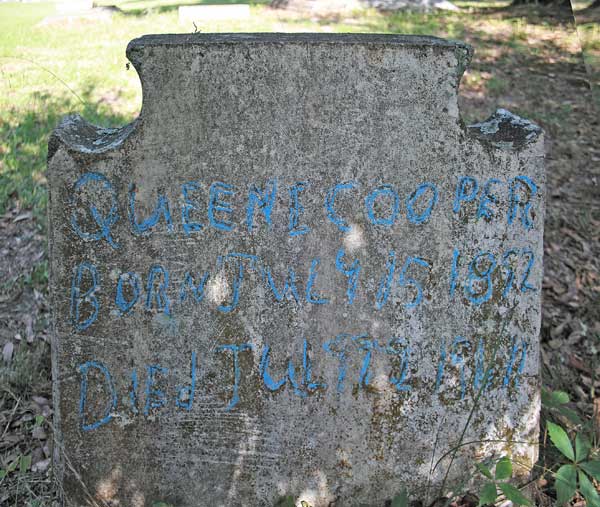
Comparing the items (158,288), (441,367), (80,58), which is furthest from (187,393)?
(80,58)

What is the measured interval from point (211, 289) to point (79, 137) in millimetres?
780

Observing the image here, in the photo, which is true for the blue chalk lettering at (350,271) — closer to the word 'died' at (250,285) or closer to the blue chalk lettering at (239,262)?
the word 'died' at (250,285)

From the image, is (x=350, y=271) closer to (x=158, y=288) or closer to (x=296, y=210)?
(x=296, y=210)

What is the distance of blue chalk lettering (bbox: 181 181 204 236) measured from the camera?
2.53 meters

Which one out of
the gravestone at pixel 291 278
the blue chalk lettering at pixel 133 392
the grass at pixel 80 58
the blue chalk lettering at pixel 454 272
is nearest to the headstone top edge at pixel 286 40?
the gravestone at pixel 291 278

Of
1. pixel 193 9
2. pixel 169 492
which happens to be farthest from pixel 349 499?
pixel 193 9

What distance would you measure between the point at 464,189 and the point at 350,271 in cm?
54

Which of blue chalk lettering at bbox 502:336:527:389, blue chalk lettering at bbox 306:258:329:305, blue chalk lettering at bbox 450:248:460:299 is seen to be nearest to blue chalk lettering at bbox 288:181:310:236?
blue chalk lettering at bbox 306:258:329:305

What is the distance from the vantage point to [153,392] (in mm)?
2621

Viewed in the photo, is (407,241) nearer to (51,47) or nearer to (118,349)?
(118,349)

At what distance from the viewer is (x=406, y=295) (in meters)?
2.62

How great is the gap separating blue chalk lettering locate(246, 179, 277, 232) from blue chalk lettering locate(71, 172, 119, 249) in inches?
19.6

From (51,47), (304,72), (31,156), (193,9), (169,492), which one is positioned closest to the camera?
(304,72)

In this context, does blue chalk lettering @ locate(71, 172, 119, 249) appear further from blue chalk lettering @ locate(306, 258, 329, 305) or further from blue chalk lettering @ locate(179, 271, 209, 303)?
blue chalk lettering @ locate(306, 258, 329, 305)
